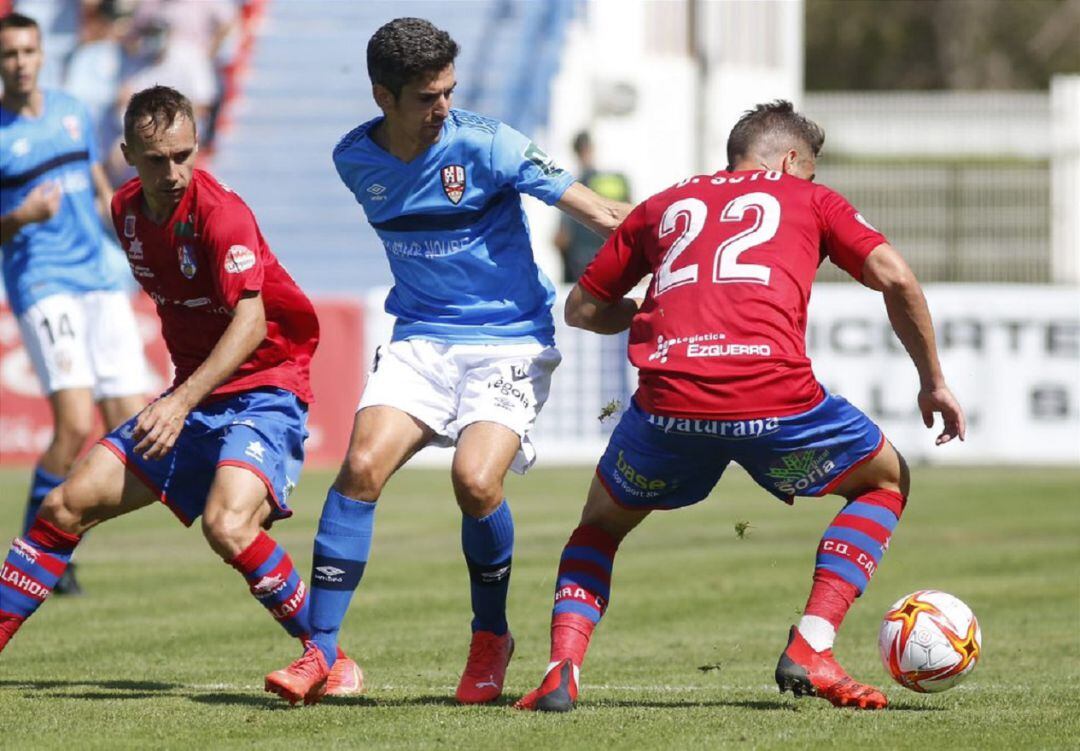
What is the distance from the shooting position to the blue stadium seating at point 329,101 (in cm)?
2516

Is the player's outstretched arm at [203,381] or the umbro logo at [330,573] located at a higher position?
the player's outstretched arm at [203,381]

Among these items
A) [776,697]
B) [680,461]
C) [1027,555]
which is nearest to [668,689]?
[776,697]

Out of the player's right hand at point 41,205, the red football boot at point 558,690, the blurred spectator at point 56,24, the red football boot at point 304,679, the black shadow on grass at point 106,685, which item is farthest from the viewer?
the blurred spectator at point 56,24

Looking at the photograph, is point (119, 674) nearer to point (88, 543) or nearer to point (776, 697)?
point (776, 697)

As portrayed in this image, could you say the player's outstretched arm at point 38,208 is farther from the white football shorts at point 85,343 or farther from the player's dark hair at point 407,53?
the player's dark hair at point 407,53

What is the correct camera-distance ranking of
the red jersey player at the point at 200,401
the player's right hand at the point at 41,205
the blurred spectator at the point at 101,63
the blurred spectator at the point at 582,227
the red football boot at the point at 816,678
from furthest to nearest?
the blurred spectator at the point at 101,63, the blurred spectator at the point at 582,227, the player's right hand at the point at 41,205, the red jersey player at the point at 200,401, the red football boot at the point at 816,678

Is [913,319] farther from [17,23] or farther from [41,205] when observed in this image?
[17,23]

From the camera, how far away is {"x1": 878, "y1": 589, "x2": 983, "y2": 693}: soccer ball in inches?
259

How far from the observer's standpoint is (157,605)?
10086 millimetres

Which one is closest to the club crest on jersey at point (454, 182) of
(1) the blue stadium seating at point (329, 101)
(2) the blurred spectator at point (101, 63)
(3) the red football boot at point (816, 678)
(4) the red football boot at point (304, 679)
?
(4) the red football boot at point (304, 679)

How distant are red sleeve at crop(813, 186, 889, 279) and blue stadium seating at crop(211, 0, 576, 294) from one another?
18157 millimetres

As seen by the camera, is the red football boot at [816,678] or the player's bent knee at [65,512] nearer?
the red football boot at [816,678]

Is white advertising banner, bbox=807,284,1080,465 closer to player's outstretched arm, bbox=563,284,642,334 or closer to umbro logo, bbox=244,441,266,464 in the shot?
player's outstretched arm, bbox=563,284,642,334

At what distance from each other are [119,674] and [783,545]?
5.86 m
